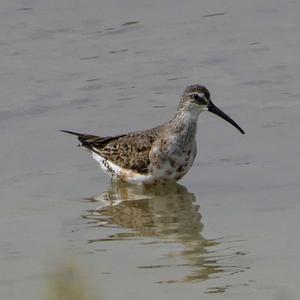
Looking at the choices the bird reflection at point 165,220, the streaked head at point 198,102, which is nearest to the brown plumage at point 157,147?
the streaked head at point 198,102

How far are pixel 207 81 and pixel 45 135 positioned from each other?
2682 millimetres

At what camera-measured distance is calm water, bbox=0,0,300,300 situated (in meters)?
9.47

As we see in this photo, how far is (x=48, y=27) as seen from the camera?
1777cm

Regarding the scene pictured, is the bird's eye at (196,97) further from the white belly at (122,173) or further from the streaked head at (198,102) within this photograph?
the white belly at (122,173)

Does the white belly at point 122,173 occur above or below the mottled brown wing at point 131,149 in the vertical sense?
below

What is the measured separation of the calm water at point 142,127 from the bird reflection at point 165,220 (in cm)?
2

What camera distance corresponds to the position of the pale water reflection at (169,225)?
9.64 metres

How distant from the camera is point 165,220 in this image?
1127 cm

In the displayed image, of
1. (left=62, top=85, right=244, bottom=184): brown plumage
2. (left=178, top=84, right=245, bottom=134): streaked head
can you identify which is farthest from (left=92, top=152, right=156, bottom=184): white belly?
(left=178, top=84, right=245, bottom=134): streaked head

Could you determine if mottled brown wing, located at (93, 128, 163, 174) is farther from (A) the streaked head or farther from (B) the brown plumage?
(A) the streaked head

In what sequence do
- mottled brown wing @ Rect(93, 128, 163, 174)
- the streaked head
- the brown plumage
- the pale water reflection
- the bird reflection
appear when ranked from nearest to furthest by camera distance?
1. the pale water reflection
2. the bird reflection
3. the brown plumage
4. mottled brown wing @ Rect(93, 128, 163, 174)
5. the streaked head

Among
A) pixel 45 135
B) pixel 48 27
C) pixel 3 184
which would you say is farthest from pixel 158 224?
pixel 48 27

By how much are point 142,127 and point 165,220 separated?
9.86 ft

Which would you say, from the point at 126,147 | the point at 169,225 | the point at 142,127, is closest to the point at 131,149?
the point at 126,147
